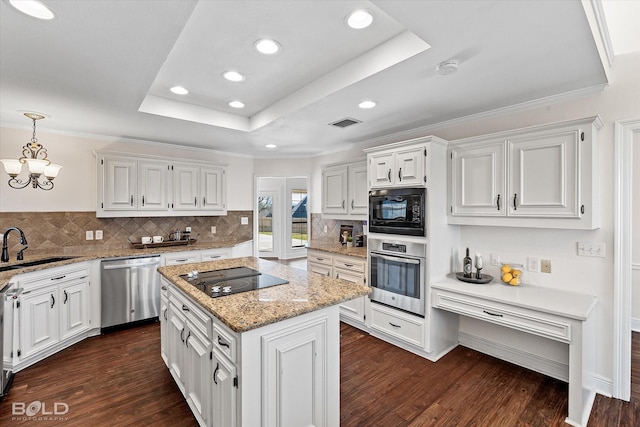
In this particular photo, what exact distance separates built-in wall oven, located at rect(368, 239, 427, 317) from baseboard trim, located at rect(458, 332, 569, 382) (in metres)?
0.74

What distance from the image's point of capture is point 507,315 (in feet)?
8.10

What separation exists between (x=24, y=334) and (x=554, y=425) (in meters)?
4.35

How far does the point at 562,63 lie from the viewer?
207cm

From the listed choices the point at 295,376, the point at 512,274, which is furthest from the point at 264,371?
the point at 512,274

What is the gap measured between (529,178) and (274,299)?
2.28 metres

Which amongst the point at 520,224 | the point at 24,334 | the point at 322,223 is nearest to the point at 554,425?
the point at 520,224

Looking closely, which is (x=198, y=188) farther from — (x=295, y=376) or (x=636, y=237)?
(x=636, y=237)

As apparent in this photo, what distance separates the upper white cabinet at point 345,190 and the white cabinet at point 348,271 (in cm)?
63

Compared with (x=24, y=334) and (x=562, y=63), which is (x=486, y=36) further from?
(x=24, y=334)

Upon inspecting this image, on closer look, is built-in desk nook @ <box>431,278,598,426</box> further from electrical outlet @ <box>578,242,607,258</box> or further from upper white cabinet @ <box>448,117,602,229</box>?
upper white cabinet @ <box>448,117,602,229</box>

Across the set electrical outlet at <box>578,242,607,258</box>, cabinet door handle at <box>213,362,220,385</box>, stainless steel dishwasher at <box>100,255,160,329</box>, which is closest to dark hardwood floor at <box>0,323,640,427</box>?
stainless steel dishwasher at <box>100,255,160,329</box>

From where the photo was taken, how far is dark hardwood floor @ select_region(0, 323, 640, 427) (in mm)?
2160

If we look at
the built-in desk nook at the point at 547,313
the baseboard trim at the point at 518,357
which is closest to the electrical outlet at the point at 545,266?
the built-in desk nook at the point at 547,313

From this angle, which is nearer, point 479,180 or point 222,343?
point 222,343
